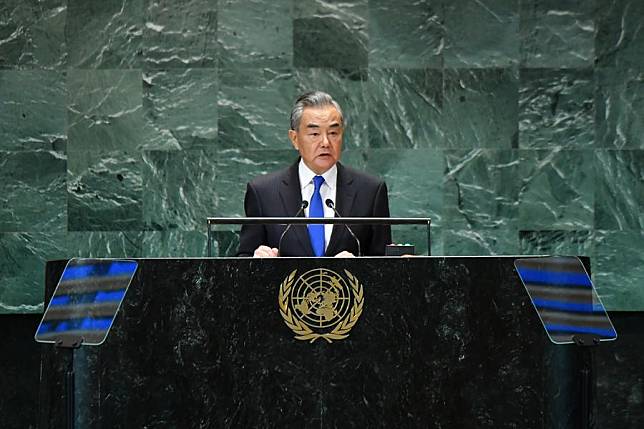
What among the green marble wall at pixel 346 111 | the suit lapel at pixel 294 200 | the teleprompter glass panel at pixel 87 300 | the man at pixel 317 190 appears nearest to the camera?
the teleprompter glass panel at pixel 87 300

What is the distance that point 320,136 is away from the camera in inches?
170

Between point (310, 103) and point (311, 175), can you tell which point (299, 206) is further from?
point (310, 103)


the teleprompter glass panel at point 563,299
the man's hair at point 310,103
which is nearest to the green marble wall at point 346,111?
the man's hair at point 310,103

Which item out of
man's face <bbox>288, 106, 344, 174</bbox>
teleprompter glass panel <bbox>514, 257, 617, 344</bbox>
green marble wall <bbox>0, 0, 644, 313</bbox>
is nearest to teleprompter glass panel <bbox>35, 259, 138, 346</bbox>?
teleprompter glass panel <bbox>514, 257, 617, 344</bbox>

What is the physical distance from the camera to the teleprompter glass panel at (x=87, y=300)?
10.3ft

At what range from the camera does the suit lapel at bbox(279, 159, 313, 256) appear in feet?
13.4

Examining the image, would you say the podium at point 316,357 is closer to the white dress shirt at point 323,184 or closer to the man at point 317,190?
the man at point 317,190

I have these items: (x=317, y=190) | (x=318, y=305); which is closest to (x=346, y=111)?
(x=317, y=190)

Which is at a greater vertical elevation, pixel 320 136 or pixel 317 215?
pixel 320 136

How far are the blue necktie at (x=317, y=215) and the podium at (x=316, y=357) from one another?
91 centimetres

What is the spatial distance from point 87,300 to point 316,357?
0.72m

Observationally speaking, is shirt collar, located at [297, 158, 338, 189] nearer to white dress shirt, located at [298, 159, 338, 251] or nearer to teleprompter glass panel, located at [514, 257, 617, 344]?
white dress shirt, located at [298, 159, 338, 251]

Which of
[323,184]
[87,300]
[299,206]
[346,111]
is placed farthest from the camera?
[346,111]

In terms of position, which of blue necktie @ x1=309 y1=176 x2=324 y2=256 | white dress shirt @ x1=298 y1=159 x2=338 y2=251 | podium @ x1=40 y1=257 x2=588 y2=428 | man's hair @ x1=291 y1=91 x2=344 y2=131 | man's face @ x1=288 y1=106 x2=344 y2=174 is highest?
man's hair @ x1=291 y1=91 x2=344 y2=131
